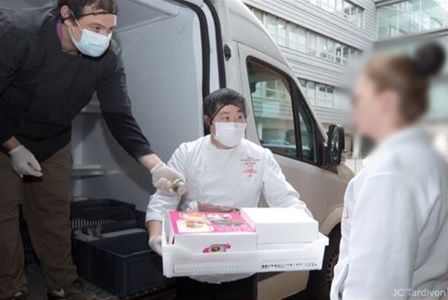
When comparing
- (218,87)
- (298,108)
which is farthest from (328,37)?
(298,108)

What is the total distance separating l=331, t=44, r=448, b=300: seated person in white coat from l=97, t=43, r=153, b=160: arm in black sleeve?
1052 millimetres

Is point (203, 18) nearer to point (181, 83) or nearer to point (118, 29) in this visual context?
point (181, 83)

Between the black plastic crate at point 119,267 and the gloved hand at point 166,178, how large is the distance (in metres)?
0.56

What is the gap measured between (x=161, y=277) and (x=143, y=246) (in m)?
0.31

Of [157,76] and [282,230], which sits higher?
[157,76]

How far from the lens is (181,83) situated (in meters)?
1.88

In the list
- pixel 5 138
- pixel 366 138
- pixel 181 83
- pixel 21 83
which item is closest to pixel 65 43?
pixel 21 83

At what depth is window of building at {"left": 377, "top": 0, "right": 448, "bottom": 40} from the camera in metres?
0.58

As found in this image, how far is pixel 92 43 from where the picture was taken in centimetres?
146

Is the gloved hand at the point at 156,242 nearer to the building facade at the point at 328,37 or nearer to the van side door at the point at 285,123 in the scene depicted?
the building facade at the point at 328,37

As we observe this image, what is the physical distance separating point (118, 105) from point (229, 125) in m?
0.54

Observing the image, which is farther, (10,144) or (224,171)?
(10,144)

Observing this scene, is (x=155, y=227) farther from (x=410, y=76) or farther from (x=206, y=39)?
(x=410, y=76)

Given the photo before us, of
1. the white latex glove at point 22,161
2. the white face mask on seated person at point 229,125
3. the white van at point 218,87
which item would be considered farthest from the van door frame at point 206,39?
the white latex glove at point 22,161
